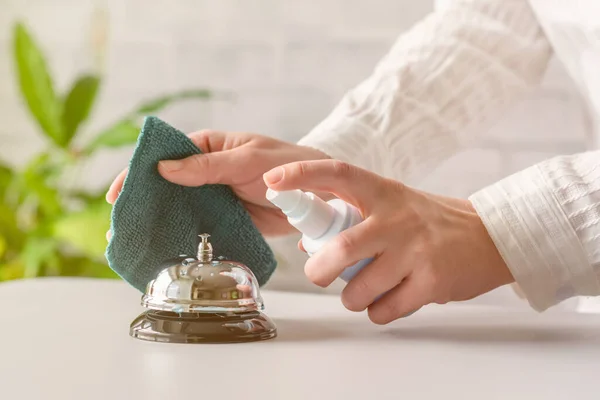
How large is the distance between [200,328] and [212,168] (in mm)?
197

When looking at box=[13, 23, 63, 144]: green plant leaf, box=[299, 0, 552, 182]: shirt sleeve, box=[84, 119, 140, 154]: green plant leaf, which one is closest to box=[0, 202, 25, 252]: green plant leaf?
box=[13, 23, 63, 144]: green plant leaf

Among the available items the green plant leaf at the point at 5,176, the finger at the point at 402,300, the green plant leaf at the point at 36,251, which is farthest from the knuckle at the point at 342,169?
the green plant leaf at the point at 5,176

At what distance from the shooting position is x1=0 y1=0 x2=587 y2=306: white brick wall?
58.6 inches

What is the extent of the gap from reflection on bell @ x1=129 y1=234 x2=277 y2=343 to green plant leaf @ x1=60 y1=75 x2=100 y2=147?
1.17m

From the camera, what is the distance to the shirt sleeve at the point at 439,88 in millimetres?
1017

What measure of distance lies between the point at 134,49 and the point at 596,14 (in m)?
1.11

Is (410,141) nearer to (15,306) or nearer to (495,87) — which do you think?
(495,87)

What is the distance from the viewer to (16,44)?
1.73 m

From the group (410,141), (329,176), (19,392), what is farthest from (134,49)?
(19,392)

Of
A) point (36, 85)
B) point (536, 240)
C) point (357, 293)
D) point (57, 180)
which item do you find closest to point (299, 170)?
point (357, 293)

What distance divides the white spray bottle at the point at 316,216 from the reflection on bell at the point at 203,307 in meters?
0.06

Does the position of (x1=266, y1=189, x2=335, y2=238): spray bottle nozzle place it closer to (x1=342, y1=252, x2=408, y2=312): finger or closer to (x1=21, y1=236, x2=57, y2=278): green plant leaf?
(x1=342, y1=252, x2=408, y2=312): finger

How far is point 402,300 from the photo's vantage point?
0.68 meters

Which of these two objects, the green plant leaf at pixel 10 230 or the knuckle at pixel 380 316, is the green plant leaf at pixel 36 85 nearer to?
the green plant leaf at pixel 10 230
